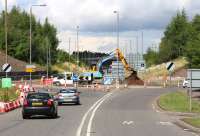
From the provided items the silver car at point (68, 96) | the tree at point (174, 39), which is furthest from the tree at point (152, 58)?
the silver car at point (68, 96)

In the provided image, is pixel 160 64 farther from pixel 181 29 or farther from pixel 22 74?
pixel 22 74

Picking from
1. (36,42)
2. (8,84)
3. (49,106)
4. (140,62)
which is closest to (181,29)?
(36,42)

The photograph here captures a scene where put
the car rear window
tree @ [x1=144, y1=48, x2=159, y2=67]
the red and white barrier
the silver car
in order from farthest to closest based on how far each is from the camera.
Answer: tree @ [x1=144, y1=48, x2=159, y2=67] → the silver car → the red and white barrier → the car rear window

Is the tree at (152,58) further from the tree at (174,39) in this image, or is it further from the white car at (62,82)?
the white car at (62,82)

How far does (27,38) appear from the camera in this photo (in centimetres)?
13938

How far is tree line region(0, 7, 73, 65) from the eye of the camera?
452 feet

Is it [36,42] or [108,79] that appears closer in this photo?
[108,79]

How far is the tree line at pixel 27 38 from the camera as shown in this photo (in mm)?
137625

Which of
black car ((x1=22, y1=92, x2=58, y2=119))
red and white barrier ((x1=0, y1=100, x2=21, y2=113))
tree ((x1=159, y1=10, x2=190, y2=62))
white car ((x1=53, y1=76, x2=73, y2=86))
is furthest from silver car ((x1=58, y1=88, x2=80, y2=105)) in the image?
tree ((x1=159, y1=10, x2=190, y2=62))

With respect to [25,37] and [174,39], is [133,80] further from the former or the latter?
[174,39]

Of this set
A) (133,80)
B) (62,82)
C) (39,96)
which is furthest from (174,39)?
(39,96)

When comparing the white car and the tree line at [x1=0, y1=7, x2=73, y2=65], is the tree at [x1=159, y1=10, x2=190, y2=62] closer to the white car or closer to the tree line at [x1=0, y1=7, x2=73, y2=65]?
the tree line at [x1=0, y1=7, x2=73, y2=65]

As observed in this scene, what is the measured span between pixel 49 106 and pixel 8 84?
1364 cm

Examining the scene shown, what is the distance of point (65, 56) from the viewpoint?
19100cm
